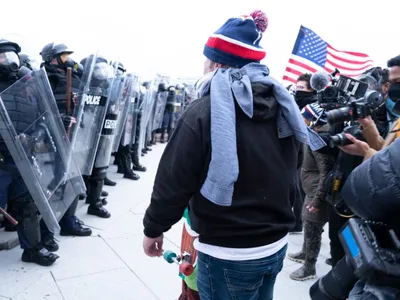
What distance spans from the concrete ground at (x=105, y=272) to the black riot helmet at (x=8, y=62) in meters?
1.63

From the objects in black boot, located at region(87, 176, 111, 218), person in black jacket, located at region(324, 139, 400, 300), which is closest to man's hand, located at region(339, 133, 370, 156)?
person in black jacket, located at region(324, 139, 400, 300)

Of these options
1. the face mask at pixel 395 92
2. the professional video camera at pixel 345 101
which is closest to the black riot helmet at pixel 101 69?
the professional video camera at pixel 345 101

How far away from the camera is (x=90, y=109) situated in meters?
3.79

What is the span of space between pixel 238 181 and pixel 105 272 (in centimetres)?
207

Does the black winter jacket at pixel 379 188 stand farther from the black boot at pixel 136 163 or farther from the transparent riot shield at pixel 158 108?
the transparent riot shield at pixel 158 108

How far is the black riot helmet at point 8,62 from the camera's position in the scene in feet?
9.80

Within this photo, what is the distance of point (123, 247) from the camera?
3.53 meters

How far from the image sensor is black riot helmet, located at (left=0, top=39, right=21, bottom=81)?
2.99 m

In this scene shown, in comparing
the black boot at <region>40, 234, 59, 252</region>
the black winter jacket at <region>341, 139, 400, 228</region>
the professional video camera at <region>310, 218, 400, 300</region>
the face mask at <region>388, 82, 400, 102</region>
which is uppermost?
the face mask at <region>388, 82, 400, 102</region>

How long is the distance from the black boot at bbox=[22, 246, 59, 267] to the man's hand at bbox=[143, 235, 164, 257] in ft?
5.92

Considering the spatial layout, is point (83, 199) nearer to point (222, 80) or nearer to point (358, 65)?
point (222, 80)

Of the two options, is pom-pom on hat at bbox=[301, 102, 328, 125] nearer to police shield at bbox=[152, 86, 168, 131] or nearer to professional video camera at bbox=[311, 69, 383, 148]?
professional video camera at bbox=[311, 69, 383, 148]

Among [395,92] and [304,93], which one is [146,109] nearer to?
[304,93]

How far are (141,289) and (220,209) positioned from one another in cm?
171
